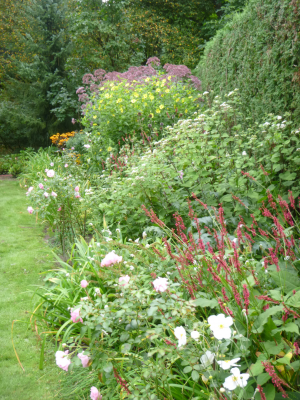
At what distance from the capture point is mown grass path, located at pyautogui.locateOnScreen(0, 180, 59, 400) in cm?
208

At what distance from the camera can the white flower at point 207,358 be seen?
46.1 inches

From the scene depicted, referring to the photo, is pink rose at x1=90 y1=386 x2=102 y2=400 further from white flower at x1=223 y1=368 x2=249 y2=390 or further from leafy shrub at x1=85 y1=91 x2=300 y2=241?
leafy shrub at x1=85 y1=91 x2=300 y2=241

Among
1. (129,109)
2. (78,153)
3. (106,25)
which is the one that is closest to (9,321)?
(129,109)

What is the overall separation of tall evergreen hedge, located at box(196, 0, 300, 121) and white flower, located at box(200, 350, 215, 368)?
2.76 metres

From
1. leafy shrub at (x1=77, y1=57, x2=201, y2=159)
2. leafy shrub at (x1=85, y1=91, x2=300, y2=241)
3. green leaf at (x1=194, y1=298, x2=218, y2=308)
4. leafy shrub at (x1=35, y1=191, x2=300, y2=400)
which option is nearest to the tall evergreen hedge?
leafy shrub at (x1=85, y1=91, x2=300, y2=241)

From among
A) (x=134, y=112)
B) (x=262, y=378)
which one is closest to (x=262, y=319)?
(x=262, y=378)

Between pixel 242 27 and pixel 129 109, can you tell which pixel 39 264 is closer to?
pixel 129 109

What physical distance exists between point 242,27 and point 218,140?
233cm

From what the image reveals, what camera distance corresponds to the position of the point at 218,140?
380 centimetres

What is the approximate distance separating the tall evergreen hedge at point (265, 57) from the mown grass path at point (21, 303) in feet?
10.7

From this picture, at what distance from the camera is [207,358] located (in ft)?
3.90

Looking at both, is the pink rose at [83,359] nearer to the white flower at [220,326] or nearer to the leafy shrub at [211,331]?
the leafy shrub at [211,331]

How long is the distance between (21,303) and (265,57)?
3988mm

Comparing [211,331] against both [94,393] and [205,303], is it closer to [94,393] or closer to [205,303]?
[205,303]
